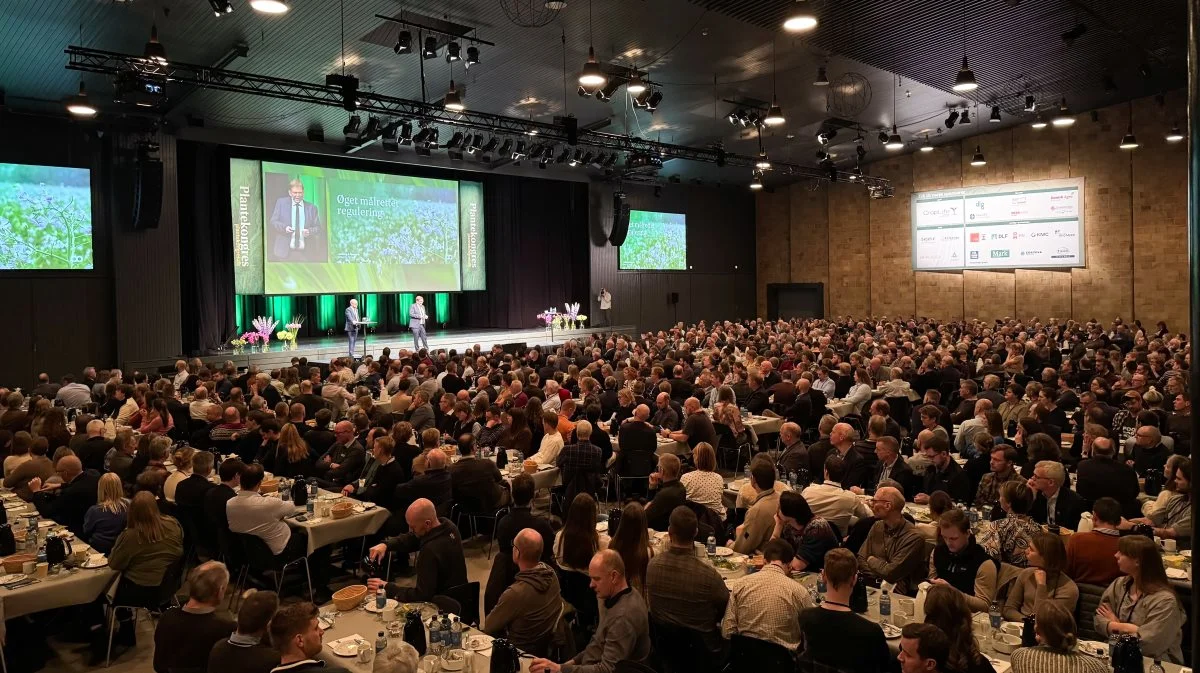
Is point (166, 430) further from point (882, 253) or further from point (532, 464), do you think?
point (882, 253)

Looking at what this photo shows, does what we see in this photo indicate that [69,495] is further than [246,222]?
No

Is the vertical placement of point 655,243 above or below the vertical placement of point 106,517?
above

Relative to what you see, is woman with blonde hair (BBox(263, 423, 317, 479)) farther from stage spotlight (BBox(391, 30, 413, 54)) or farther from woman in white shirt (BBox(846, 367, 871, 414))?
woman in white shirt (BBox(846, 367, 871, 414))

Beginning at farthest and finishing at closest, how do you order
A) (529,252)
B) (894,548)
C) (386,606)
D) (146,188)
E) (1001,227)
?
(529,252)
(1001,227)
(146,188)
(894,548)
(386,606)

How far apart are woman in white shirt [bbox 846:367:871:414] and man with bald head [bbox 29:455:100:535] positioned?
8.69 m

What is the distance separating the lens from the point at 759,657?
12.3 feet

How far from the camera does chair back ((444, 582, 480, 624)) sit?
4488mm

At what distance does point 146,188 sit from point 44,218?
1.80m

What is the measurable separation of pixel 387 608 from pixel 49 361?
14152 millimetres

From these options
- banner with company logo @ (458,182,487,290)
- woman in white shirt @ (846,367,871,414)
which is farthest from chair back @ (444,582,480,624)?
banner with company logo @ (458,182,487,290)

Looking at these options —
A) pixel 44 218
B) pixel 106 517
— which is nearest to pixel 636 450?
pixel 106 517

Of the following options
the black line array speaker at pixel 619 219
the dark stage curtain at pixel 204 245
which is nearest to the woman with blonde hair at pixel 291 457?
the dark stage curtain at pixel 204 245

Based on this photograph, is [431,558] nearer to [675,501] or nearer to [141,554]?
[675,501]

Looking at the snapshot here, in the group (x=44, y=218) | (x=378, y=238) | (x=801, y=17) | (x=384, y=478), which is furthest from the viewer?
(x=378, y=238)
